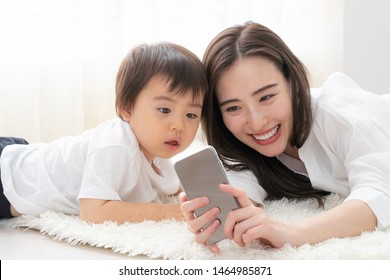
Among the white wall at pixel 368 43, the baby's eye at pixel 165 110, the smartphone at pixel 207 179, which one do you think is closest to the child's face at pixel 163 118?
the baby's eye at pixel 165 110

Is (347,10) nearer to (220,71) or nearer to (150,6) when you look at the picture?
(150,6)

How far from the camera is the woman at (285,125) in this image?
111 centimetres

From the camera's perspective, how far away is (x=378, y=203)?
968mm

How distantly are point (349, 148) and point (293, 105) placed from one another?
0.17m

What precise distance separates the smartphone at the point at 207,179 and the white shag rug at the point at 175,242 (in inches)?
1.9

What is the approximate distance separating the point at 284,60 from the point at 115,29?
4.03ft

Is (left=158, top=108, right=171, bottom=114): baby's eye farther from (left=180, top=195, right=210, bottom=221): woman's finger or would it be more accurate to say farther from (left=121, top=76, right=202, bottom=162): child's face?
(left=180, top=195, right=210, bottom=221): woman's finger

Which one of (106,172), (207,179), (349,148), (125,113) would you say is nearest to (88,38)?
(125,113)

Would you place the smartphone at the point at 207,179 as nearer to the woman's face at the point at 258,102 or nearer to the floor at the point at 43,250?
the floor at the point at 43,250

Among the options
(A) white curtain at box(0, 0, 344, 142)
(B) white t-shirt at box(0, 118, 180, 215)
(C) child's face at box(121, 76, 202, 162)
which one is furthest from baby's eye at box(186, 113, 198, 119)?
(A) white curtain at box(0, 0, 344, 142)

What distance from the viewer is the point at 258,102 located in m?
1.16

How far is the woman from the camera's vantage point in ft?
3.63

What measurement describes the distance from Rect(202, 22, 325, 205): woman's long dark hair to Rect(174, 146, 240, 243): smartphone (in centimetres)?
39

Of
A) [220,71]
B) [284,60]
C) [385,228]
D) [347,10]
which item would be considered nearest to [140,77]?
[220,71]
